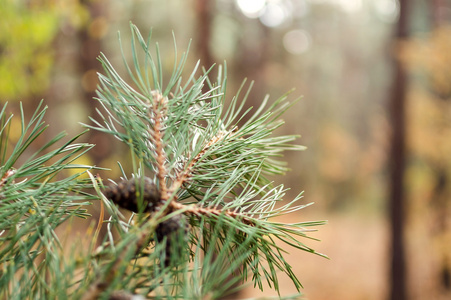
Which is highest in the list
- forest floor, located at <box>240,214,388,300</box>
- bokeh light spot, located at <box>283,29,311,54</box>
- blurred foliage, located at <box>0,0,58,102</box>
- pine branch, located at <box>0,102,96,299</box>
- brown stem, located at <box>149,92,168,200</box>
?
bokeh light spot, located at <box>283,29,311,54</box>

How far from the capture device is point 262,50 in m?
5.86

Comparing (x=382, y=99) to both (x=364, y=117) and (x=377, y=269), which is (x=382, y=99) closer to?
(x=364, y=117)

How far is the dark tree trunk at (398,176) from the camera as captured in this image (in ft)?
18.9

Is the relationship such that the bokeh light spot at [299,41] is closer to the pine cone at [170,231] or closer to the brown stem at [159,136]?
the brown stem at [159,136]

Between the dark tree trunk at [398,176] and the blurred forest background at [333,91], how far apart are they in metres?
0.02

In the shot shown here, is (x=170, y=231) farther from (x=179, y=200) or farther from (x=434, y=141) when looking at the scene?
(x=434, y=141)

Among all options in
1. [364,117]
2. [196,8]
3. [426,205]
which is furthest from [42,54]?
[364,117]

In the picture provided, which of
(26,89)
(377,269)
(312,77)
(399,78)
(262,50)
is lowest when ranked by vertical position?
(377,269)

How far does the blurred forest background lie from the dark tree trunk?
0.6 inches

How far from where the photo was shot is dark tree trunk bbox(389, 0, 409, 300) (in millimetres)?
5773

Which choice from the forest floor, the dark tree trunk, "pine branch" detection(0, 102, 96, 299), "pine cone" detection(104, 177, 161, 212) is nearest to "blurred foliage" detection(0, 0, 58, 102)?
"pine branch" detection(0, 102, 96, 299)

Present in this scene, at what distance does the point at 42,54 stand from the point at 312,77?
12.9 meters

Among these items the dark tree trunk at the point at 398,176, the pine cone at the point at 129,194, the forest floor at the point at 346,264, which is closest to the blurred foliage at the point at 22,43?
the pine cone at the point at 129,194

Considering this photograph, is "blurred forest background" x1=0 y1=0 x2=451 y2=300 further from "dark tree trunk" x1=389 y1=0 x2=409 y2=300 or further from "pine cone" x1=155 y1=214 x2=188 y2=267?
"pine cone" x1=155 y1=214 x2=188 y2=267
